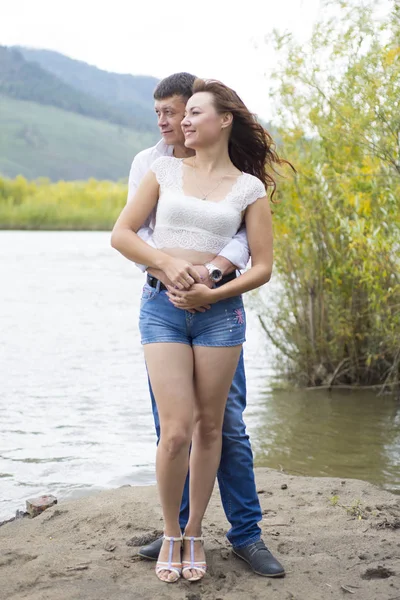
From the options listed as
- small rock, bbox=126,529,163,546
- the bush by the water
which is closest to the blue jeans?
small rock, bbox=126,529,163,546

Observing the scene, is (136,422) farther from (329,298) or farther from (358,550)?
(358,550)

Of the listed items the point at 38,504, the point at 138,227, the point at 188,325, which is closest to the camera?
the point at 188,325

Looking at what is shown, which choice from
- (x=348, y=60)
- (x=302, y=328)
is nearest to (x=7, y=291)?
(x=302, y=328)

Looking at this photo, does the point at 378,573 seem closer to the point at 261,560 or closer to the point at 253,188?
the point at 261,560

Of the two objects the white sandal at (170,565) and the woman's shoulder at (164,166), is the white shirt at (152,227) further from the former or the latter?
the white sandal at (170,565)

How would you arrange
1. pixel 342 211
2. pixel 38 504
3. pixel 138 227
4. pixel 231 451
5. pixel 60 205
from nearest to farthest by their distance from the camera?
pixel 138 227 < pixel 231 451 < pixel 38 504 < pixel 342 211 < pixel 60 205

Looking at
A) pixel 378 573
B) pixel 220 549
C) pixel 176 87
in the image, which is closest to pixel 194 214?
pixel 176 87

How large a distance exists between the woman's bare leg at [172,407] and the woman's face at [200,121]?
0.86m

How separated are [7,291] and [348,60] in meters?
15.4

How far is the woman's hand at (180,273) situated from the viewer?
3261mm

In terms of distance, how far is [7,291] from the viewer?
21.1 metres

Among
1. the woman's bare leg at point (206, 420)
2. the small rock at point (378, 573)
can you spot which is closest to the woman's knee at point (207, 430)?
the woman's bare leg at point (206, 420)

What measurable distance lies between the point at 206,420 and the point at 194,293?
1.81ft

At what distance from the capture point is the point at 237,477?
3.61m
